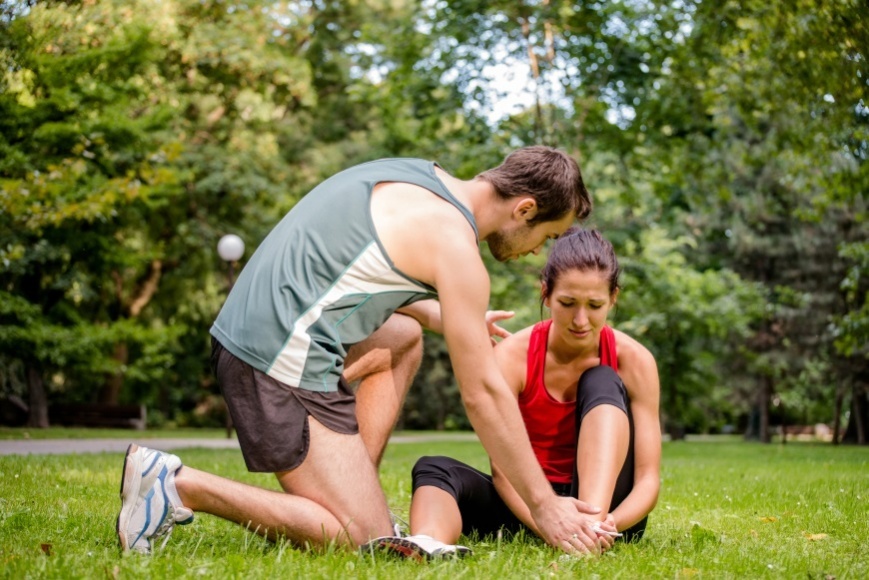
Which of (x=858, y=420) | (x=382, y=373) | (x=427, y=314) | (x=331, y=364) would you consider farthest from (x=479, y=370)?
(x=858, y=420)

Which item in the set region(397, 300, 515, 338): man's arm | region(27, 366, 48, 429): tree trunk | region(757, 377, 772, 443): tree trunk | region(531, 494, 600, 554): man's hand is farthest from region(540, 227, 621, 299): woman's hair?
region(757, 377, 772, 443): tree trunk

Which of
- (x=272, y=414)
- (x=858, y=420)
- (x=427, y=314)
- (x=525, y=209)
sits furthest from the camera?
(x=858, y=420)

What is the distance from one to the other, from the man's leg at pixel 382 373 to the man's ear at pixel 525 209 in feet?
2.57

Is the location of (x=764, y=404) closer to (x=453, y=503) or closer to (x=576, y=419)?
(x=576, y=419)

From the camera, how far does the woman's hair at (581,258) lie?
3645 mm

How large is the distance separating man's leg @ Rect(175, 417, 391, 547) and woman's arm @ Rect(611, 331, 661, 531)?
39.7 inches

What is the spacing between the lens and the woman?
3449mm

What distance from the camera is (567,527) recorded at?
10.6ft

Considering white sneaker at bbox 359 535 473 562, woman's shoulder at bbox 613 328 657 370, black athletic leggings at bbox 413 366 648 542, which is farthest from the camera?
woman's shoulder at bbox 613 328 657 370

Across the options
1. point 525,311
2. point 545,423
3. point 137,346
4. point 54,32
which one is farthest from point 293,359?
point 137,346

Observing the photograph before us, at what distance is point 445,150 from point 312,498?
1322cm

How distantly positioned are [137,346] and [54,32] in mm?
16872

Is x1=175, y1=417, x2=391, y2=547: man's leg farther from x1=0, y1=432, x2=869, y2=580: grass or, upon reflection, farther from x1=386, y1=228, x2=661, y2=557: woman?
x1=386, y1=228, x2=661, y2=557: woman

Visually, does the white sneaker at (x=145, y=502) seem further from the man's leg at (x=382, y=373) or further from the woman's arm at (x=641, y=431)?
the woman's arm at (x=641, y=431)
